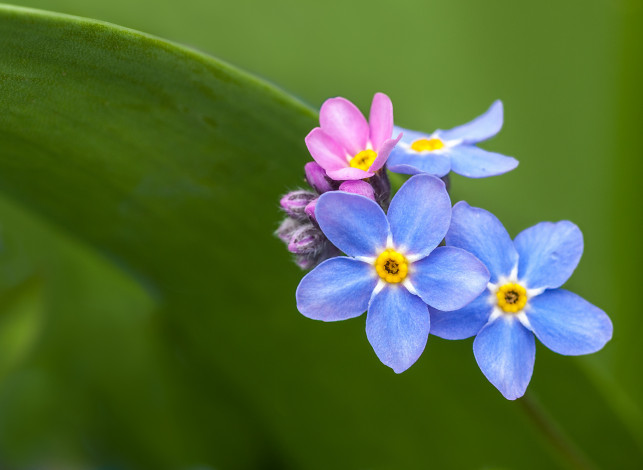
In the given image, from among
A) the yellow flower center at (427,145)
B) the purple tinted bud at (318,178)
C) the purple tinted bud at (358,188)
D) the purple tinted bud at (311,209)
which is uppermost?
the yellow flower center at (427,145)

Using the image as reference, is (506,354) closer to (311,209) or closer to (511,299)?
(511,299)

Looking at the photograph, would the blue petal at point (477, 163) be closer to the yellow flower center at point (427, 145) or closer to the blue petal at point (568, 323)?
the yellow flower center at point (427, 145)

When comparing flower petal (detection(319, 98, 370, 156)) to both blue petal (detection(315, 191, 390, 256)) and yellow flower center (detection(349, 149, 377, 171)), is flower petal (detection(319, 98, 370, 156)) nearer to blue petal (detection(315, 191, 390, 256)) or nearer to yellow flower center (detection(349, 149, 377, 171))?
yellow flower center (detection(349, 149, 377, 171))

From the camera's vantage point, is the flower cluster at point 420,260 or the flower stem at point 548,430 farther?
the flower stem at point 548,430

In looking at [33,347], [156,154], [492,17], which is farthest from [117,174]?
[492,17]

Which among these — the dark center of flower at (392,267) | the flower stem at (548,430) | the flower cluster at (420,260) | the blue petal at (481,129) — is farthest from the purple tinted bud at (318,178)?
the flower stem at (548,430)

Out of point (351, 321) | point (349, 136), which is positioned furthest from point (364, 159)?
point (351, 321)

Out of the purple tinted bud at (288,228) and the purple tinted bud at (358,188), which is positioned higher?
the purple tinted bud at (358,188)
